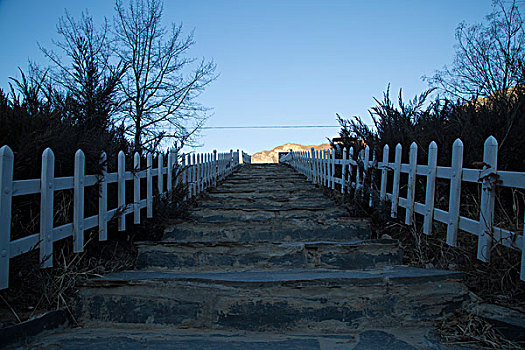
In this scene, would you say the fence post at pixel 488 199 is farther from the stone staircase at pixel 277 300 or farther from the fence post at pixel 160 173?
the fence post at pixel 160 173

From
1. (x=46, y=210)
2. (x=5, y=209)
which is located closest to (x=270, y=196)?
(x=46, y=210)

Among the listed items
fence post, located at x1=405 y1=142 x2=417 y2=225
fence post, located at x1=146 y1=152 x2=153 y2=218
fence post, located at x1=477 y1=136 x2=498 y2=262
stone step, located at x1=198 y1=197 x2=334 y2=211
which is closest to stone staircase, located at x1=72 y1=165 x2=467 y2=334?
fence post, located at x1=477 y1=136 x2=498 y2=262

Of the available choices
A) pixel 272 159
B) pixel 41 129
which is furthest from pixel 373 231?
pixel 272 159

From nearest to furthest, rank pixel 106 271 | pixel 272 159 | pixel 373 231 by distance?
pixel 106 271, pixel 373 231, pixel 272 159

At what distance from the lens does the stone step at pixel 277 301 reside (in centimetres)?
288

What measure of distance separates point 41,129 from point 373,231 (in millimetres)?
3820

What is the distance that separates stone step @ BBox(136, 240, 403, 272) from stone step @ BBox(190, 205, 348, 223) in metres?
1.34

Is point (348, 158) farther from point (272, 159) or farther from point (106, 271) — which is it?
point (272, 159)

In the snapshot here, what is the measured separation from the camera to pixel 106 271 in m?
3.55

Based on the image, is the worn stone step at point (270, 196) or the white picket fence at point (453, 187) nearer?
the white picket fence at point (453, 187)

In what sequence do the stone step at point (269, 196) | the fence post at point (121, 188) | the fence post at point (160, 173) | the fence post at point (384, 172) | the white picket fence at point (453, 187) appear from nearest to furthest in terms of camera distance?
1. the white picket fence at point (453, 187)
2. the fence post at point (121, 188)
3. the fence post at point (384, 172)
4. the fence post at point (160, 173)
5. the stone step at point (269, 196)

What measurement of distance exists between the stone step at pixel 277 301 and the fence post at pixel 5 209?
65 centimetres

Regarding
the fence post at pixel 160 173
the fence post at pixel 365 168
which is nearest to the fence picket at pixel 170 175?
the fence post at pixel 160 173

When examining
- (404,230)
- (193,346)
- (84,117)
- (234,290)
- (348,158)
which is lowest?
(193,346)
